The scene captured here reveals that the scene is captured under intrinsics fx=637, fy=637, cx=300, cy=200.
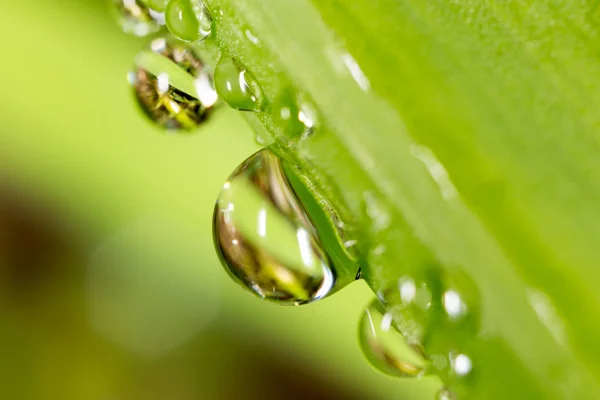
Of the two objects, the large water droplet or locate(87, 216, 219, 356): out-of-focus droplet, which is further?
locate(87, 216, 219, 356): out-of-focus droplet

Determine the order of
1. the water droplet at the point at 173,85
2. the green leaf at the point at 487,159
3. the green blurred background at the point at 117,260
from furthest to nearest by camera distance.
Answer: the green blurred background at the point at 117,260 → the water droplet at the point at 173,85 → the green leaf at the point at 487,159

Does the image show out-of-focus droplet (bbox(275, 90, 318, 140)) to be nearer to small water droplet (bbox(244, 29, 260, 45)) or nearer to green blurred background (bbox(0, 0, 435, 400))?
small water droplet (bbox(244, 29, 260, 45))

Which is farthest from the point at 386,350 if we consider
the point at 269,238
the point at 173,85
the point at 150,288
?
the point at 150,288

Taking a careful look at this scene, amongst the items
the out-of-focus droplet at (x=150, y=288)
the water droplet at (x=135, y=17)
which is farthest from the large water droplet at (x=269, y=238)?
the out-of-focus droplet at (x=150, y=288)

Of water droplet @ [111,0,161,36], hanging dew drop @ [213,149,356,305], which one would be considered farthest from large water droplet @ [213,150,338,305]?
water droplet @ [111,0,161,36]

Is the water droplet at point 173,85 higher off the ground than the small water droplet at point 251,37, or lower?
lower

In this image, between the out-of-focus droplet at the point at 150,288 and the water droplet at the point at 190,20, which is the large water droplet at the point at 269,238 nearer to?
the water droplet at the point at 190,20

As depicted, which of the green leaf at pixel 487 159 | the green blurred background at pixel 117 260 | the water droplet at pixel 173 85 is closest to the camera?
the green leaf at pixel 487 159
